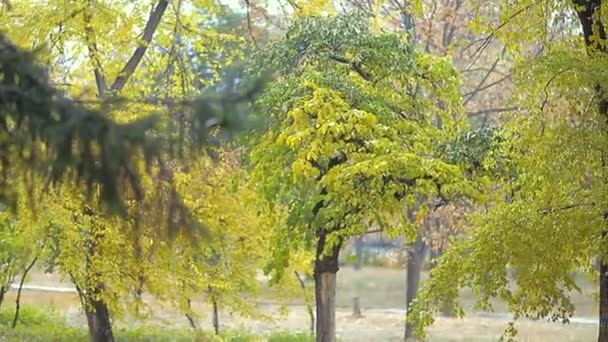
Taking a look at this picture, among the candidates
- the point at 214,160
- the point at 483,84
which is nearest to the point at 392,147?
the point at 214,160

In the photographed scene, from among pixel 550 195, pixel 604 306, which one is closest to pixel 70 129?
pixel 550 195

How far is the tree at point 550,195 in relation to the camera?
6.82 meters

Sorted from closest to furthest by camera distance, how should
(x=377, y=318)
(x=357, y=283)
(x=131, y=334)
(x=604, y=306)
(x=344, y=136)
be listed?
(x=604, y=306) → (x=344, y=136) → (x=131, y=334) → (x=357, y=283) → (x=377, y=318)

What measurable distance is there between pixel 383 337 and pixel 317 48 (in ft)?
22.8

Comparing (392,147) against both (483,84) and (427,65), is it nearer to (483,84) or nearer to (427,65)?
(427,65)

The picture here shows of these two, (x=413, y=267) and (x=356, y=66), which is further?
(x=413, y=267)

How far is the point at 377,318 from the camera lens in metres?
18.0

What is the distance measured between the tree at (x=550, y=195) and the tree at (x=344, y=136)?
1.34 meters

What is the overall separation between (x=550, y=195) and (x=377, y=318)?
435 inches

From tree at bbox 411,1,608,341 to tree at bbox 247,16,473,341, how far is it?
4.39 feet

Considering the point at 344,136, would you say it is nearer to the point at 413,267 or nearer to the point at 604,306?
the point at 604,306

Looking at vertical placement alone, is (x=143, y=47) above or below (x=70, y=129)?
above

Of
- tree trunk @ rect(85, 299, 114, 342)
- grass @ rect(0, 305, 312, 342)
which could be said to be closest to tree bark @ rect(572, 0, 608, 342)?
tree trunk @ rect(85, 299, 114, 342)

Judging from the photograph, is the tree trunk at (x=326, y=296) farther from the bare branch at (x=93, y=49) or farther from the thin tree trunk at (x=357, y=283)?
the thin tree trunk at (x=357, y=283)
